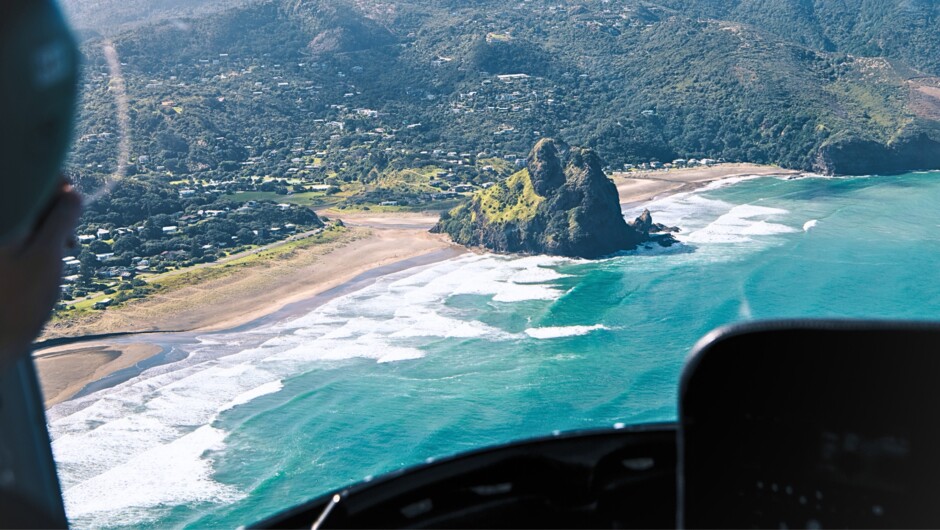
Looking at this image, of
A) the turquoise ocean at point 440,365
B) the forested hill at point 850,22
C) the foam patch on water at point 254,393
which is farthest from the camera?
the forested hill at point 850,22

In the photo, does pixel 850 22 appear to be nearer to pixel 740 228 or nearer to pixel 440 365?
pixel 740 228

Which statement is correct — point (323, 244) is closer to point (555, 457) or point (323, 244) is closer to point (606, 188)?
point (606, 188)

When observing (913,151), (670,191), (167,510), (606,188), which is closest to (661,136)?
(670,191)

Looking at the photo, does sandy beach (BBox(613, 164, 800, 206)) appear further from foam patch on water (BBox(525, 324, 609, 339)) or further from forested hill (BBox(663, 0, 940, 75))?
forested hill (BBox(663, 0, 940, 75))

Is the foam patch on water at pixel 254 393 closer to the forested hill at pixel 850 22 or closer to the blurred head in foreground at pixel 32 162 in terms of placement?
the blurred head in foreground at pixel 32 162

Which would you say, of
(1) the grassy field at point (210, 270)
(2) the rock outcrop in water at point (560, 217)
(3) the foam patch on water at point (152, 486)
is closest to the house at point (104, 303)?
(1) the grassy field at point (210, 270)

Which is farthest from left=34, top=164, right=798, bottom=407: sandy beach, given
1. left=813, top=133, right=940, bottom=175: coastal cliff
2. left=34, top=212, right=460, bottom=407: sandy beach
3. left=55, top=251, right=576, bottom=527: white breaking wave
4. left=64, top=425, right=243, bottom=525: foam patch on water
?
left=813, top=133, right=940, bottom=175: coastal cliff
